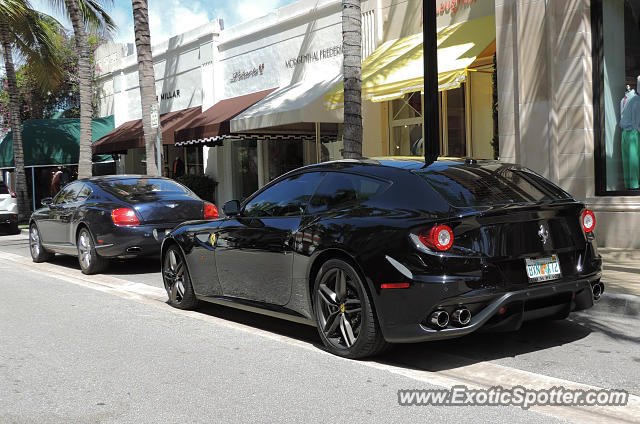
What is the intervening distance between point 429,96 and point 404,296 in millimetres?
4249

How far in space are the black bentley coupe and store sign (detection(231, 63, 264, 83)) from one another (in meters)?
15.9

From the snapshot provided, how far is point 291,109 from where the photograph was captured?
17016 mm

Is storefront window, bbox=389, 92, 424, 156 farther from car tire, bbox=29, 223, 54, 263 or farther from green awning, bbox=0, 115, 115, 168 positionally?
green awning, bbox=0, 115, 115, 168

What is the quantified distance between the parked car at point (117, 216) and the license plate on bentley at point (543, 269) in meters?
6.85

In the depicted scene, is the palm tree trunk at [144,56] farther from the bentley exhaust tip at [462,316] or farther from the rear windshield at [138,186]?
the bentley exhaust tip at [462,316]

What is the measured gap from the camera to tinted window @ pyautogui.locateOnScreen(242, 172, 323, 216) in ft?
21.2

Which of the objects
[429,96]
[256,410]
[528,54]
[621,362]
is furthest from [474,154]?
[256,410]

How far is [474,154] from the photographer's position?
628 inches

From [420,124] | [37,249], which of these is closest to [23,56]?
[37,249]

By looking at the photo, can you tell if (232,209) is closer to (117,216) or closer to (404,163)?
(404,163)

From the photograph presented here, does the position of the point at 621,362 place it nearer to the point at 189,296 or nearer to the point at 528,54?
the point at 189,296

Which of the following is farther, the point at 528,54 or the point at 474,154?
the point at 474,154

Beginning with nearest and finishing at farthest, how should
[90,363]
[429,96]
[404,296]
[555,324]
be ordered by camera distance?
[404,296] → [90,363] → [555,324] → [429,96]

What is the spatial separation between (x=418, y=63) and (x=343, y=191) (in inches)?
364
